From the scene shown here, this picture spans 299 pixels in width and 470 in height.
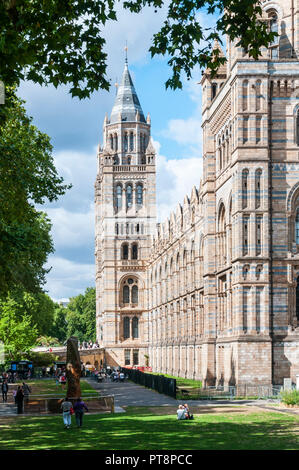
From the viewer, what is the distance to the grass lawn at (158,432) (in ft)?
68.3

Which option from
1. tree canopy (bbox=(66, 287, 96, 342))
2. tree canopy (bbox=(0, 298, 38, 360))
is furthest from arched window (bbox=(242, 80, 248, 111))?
tree canopy (bbox=(66, 287, 96, 342))

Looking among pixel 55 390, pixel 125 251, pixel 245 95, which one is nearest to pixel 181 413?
pixel 245 95

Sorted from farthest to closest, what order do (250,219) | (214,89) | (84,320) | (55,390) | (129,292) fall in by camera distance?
(84,320) < (129,292) < (214,89) < (55,390) < (250,219)

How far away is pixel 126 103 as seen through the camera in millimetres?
109938

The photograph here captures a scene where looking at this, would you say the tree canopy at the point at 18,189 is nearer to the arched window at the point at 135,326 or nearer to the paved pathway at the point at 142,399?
the paved pathway at the point at 142,399

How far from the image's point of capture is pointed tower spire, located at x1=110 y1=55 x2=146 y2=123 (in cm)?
10881

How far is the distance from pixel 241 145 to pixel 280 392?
13.1 metres

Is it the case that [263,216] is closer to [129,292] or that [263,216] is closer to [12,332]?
[12,332]

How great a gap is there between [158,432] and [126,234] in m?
78.0

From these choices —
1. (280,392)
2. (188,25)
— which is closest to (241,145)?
(280,392)

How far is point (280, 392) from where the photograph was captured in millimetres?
37656

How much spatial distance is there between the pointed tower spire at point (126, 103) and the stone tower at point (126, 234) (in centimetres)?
62

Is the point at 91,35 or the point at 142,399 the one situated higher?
the point at 91,35

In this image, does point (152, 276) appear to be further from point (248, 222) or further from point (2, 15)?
point (2, 15)
